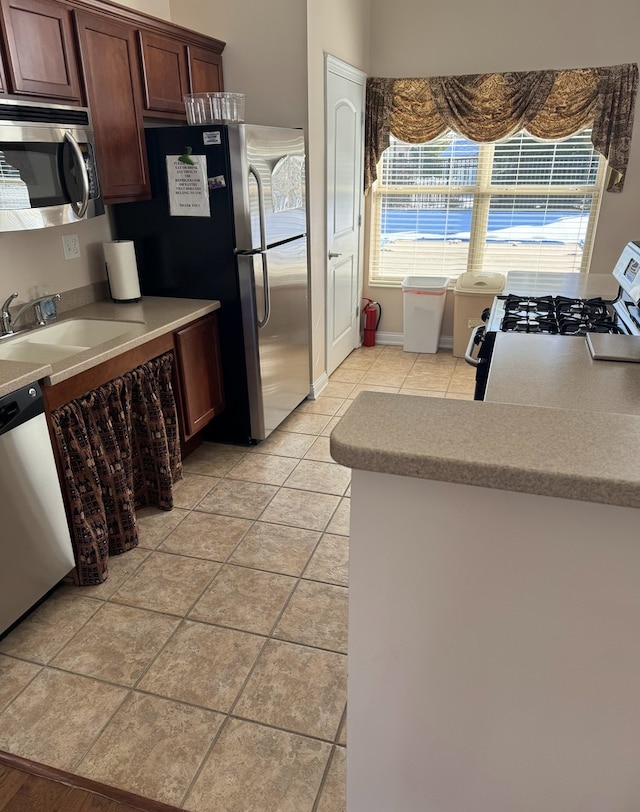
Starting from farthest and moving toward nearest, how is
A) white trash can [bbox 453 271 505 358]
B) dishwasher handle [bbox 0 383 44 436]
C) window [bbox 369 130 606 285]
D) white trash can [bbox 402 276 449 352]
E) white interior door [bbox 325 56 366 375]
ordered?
1. white trash can [bbox 402 276 449 352]
2. white trash can [bbox 453 271 505 358]
3. window [bbox 369 130 606 285]
4. white interior door [bbox 325 56 366 375]
5. dishwasher handle [bbox 0 383 44 436]

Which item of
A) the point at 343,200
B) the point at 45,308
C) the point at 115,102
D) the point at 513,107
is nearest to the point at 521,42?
the point at 513,107

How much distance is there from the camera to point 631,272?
2225 mm

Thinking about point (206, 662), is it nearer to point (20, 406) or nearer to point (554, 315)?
point (20, 406)

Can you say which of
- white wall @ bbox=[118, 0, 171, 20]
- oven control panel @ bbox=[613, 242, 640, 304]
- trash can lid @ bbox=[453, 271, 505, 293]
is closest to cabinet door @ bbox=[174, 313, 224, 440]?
white wall @ bbox=[118, 0, 171, 20]

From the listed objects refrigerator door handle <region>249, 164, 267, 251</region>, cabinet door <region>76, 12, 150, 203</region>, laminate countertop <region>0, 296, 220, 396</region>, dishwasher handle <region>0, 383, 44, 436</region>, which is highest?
cabinet door <region>76, 12, 150, 203</region>

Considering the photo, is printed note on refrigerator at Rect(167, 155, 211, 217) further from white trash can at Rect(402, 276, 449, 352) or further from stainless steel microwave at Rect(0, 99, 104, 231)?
white trash can at Rect(402, 276, 449, 352)

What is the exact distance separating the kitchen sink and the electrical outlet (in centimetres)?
37

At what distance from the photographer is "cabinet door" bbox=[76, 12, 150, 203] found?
7.91ft

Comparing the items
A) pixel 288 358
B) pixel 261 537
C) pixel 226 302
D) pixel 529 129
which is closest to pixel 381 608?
pixel 261 537

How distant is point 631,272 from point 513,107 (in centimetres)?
262

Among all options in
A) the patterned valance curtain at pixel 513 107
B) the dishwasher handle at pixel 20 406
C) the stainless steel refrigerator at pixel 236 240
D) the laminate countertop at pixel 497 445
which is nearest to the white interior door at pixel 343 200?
the patterned valance curtain at pixel 513 107

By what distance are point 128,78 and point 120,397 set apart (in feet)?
4.87

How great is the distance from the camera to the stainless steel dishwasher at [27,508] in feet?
6.03

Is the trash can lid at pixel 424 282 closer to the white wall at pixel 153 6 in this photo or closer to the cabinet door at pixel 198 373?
the cabinet door at pixel 198 373
